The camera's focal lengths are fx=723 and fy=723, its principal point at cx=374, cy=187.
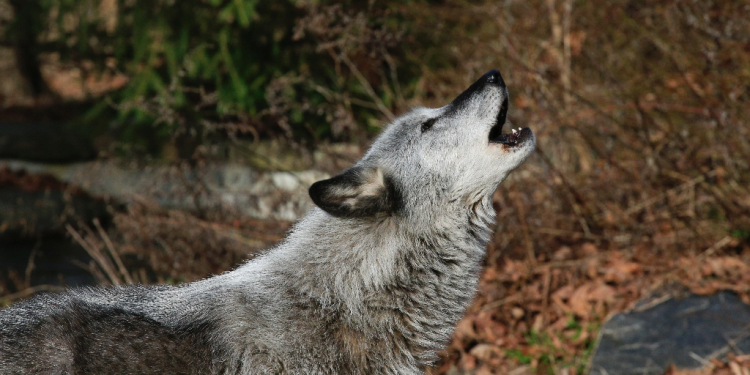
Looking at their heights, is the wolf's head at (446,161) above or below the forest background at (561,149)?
above

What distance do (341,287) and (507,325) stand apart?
10.2ft

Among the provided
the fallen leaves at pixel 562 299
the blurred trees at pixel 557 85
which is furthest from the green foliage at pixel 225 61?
the fallen leaves at pixel 562 299

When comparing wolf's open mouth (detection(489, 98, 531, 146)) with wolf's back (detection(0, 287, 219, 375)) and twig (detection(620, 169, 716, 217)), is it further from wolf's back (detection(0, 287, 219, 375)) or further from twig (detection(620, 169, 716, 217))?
twig (detection(620, 169, 716, 217))

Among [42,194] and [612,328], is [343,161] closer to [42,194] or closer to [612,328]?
[612,328]

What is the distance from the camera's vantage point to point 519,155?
375 cm

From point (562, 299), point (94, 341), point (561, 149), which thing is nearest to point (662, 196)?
point (562, 299)

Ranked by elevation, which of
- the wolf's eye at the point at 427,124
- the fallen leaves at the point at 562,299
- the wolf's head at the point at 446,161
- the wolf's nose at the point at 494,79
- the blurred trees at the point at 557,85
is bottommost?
the fallen leaves at the point at 562,299

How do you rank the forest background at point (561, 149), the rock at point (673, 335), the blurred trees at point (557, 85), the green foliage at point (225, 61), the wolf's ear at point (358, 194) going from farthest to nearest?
the green foliage at point (225, 61)
the blurred trees at point (557, 85)
the forest background at point (561, 149)
the rock at point (673, 335)
the wolf's ear at point (358, 194)

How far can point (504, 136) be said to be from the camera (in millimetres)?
3883

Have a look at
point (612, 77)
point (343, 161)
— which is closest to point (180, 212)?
point (343, 161)

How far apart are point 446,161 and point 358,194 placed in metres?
0.54

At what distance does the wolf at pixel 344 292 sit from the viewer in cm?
316

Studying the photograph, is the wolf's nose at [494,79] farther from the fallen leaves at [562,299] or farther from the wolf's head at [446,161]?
the fallen leaves at [562,299]

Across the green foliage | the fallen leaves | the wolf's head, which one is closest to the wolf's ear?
the wolf's head
